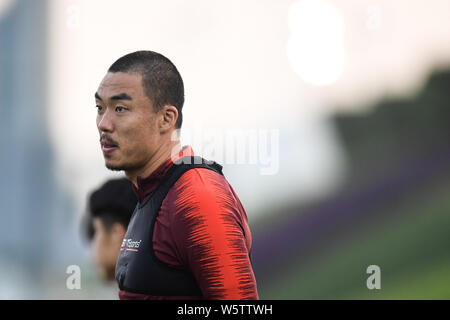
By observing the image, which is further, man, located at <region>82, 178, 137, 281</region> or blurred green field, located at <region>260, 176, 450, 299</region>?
blurred green field, located at <region>260, 176, 450, 299</region>

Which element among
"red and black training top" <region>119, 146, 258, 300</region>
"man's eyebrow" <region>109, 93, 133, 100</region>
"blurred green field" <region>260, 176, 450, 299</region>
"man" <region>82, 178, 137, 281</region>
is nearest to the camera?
"red and black training top" <region>119, 146, 258, 300</region>

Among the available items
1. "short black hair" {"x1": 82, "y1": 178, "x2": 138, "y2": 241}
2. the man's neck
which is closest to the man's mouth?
the man's neck

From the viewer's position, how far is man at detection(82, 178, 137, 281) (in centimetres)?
299

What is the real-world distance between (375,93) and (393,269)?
223 centimetres

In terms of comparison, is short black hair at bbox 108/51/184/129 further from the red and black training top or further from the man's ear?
the red and black training top

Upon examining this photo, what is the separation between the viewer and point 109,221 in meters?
3.07

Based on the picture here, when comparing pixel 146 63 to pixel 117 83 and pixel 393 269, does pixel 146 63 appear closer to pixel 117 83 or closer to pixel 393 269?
pixel 117 83

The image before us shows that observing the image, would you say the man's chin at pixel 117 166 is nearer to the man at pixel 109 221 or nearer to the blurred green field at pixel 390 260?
the man at pixel 109 221

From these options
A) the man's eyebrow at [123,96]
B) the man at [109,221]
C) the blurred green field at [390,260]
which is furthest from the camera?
the blurred green field at [390,260]

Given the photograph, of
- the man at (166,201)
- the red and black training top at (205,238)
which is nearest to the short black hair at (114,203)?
the man at (166,201)

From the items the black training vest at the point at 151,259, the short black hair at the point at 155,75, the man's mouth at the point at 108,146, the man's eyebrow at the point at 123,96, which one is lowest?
the black training vest at the point at 151,259

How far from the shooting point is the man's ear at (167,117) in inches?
70.5

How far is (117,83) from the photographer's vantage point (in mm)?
1753

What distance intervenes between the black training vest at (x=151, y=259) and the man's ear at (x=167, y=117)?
0.14 m
